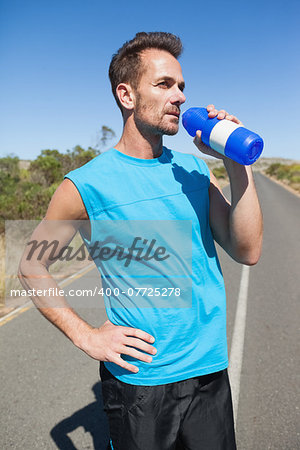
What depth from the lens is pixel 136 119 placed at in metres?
1.59

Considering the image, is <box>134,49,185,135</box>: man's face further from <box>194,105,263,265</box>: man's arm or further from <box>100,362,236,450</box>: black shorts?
<box>100,362,236,450</box>: black shorts

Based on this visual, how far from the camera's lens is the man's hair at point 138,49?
1567mm


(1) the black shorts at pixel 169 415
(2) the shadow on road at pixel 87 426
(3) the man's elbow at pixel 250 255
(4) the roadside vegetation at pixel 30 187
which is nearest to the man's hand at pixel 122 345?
(1) the black shorts at pixel 169 415

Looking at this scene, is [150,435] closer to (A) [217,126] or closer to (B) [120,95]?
(A) [217,126]

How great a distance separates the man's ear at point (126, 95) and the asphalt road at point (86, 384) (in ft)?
8.28

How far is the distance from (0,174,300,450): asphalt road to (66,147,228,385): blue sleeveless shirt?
1.74m

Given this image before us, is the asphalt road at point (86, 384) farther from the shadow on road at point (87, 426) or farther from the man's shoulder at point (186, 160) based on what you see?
the man's shoulder at point (186, 160)

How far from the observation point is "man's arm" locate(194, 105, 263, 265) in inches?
51.8

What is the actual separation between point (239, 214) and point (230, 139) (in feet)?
0.98

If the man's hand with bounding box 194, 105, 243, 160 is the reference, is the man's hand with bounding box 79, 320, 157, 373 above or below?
below

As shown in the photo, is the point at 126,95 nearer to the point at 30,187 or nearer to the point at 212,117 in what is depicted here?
the point at 212,117

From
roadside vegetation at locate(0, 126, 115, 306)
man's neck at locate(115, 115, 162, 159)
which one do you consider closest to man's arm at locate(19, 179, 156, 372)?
man's neck at locate(115, 115, 162, 159)

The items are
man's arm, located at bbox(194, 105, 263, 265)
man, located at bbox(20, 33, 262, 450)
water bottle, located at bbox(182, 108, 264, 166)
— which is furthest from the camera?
man, located at bbox(20, 33, 262, 450)

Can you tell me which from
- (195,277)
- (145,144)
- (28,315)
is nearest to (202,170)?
(145,144)
